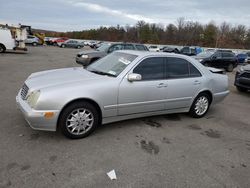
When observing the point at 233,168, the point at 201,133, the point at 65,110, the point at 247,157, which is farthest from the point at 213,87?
the point at 65,110

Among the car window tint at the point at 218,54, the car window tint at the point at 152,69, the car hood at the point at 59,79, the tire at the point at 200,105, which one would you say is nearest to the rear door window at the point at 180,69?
the car window tint at the point at 152,69

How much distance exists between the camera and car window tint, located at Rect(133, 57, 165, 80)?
425cm

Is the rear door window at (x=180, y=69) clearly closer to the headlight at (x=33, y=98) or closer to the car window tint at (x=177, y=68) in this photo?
the car window tint at (x=177, y=68)

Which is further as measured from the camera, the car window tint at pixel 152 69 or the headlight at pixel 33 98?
the car window tint at pixel 152 69

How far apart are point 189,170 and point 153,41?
69608 millimetres

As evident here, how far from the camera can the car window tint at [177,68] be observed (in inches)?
182

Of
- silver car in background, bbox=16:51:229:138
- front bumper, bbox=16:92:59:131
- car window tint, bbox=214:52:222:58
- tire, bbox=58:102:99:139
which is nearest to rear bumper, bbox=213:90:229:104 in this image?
silver car in background, bbox=16:51:229:138

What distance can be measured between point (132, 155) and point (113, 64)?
1.95 meters

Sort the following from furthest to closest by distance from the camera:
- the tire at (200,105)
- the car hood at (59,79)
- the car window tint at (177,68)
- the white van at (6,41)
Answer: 1. the white van at (6,41)
2. the tire at (200,105)
3. the car window tint at (177,68)
4. the car hood at (59,79)

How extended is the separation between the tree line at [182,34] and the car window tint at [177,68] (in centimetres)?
6021

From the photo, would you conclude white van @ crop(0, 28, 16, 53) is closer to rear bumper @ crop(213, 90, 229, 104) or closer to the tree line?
rear bumper @ crop(213, 90, 229, 104)

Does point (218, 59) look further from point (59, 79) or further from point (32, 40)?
point (32, 40)

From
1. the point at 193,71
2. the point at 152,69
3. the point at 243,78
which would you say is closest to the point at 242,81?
the point at 243,78

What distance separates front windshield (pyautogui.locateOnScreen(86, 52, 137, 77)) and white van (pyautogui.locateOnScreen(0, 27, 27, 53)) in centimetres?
1636
